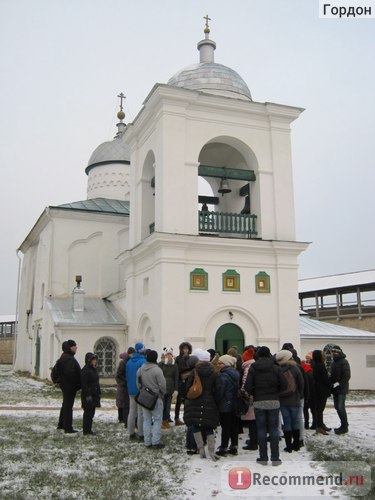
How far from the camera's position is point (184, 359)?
29.4ft

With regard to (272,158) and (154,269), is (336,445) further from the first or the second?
(272,158)

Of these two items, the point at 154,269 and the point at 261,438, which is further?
the point at 154,269

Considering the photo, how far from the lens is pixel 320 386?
9008 millimetres

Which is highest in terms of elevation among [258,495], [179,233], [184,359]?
[179,233]

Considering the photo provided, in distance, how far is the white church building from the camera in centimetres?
1487

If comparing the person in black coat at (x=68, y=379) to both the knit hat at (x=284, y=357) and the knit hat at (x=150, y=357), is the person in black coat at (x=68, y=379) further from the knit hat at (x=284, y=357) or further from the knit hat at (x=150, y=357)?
the knit hat at (x=284, y=357)

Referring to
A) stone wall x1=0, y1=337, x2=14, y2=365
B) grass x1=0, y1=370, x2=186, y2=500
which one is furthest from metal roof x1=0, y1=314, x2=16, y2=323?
grass x1=0, y1=370, x2=186, y2=500

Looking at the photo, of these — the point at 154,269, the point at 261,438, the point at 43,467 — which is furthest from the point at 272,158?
the point at 43,467

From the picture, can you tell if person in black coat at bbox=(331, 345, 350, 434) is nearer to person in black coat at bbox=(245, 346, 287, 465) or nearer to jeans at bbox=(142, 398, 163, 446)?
person in black coat at bbox=(245, 346, 287, 465)

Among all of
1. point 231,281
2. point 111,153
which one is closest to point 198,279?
point 231,281

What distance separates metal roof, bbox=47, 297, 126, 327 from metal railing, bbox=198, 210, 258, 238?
16.3 feet

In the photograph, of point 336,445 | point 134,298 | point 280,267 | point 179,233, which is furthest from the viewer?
point 134,298

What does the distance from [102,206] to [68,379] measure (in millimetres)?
15691

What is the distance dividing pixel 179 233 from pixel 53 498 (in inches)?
387
